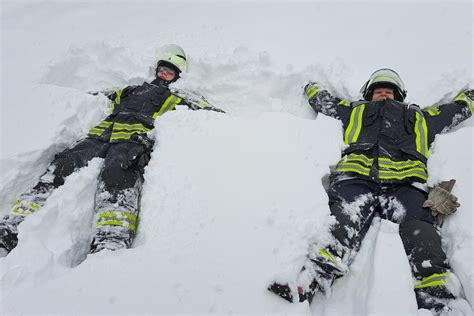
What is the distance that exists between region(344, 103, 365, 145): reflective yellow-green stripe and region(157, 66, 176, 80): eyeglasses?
2014mm

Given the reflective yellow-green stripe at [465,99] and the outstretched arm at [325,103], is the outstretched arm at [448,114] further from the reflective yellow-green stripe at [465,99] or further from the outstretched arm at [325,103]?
the outstretched arm at [325,103]

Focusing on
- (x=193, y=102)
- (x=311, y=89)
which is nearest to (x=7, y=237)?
(x=193, y=102)

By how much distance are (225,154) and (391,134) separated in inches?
58.0

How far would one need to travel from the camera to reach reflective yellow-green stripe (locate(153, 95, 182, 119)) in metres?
3.41

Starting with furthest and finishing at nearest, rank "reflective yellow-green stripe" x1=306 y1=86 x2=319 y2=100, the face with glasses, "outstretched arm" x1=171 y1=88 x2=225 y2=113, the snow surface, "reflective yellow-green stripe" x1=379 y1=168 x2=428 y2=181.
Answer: the face with glasses, "reflective yellow-green stripe" x1=306 y1=86 x2=319 y2=100, "outstretched arm" x1=171 y1=88 x2=225 y2=113, "reflective yellow-green stripe" x1=379 y1=168 x2=428 y2=181, the snow surface

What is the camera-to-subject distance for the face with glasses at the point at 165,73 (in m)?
3.80

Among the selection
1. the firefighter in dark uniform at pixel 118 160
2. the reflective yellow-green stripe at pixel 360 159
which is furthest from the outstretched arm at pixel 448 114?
the firefighter in dark uniform at pixel 118 160

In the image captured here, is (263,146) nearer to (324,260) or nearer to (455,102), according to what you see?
(324,260)

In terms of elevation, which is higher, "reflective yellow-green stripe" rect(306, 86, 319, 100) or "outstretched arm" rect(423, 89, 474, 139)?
"reflective yellow-green stripe" rect(306, 86, 319, 100)

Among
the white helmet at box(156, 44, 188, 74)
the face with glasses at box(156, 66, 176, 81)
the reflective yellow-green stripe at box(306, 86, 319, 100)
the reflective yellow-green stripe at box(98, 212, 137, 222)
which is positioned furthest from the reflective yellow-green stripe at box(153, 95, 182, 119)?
the reflective yellow-green stripe at box(306, 86, 319, 100)

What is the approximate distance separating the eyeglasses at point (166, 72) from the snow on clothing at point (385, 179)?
1573 millimetres

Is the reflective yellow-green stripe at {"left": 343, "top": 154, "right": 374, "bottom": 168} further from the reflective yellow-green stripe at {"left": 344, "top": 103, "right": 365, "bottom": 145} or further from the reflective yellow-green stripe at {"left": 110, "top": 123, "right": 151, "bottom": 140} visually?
the reflective yellow-green stripe at {"left": 110, "top": 123, "right": 151, "bottom": 140}

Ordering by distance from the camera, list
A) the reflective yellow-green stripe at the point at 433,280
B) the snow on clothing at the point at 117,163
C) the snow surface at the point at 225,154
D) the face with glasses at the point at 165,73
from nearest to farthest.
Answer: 1. the snow surface at the point at 225,154
2. the reflective yellow-green stripe at the point at 433,280
3. the snow on clothing at the point at 117,163
4. the face with glasses at the point at 165,73

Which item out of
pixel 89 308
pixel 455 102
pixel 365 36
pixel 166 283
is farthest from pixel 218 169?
pixel 365 36
